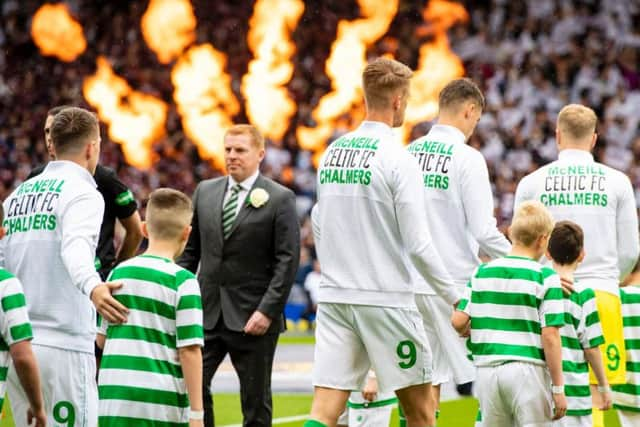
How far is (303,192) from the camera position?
2548 cm

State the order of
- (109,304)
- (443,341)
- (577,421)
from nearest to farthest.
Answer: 1. (109,304)
2. (577,421)
3. (443,341)

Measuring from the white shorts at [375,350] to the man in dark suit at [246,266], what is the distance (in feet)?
5.35

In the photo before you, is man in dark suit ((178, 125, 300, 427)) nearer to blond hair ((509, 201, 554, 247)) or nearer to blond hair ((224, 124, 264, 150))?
blond hair ((224, 124, 264, 150))

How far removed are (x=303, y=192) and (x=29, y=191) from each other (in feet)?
60.8

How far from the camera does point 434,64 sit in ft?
92.1

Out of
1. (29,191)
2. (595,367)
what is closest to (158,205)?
(29,191)

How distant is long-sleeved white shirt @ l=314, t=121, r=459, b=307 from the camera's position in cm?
736

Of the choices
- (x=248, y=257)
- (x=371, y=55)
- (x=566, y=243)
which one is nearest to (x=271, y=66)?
(x=371, y=55)

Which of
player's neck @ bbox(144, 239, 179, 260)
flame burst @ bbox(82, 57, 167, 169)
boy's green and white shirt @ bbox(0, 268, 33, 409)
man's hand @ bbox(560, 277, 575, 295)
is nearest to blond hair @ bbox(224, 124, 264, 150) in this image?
man's hand @ bbox(560, 277, 575, 295)

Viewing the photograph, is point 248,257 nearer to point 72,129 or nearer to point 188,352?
point 72,129

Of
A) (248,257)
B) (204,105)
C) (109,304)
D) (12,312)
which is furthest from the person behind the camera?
(204,105)

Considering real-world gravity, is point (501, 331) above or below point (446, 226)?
below

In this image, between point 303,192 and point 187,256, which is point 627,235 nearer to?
point 187,256

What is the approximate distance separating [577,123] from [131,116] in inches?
816
